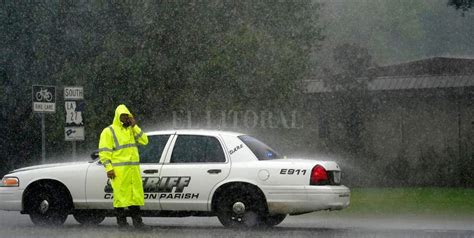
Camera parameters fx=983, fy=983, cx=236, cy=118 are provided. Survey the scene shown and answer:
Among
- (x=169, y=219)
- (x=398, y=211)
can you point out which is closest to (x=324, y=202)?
(x=169, y=219)

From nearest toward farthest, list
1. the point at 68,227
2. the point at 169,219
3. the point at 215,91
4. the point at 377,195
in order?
1. the point at 68,227
2. the point at 169,219
3. the point at 377,195
4. the point at 215,91


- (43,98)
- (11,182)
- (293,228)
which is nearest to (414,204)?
(293,228)

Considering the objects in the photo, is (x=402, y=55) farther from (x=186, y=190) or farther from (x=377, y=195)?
(x=186, y=190)

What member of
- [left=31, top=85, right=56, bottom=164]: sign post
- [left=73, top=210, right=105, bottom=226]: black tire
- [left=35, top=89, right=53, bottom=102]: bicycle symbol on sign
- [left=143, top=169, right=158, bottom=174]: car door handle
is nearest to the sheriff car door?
[left=143, top=169, right=158, bottom=174]: car door handle

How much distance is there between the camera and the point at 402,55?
8006 cm

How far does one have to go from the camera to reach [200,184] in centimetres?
1366

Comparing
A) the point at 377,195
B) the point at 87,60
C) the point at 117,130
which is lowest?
the point at 377,195

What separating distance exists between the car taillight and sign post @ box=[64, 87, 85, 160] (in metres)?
8.56

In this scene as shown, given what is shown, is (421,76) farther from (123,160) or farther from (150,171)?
(123,160)

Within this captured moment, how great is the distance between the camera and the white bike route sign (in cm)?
2117

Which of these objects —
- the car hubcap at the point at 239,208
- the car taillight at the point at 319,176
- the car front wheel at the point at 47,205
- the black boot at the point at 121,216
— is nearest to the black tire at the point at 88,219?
the car front wheel at the point at 47,205

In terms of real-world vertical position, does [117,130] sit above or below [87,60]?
below

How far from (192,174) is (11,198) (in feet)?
9.22

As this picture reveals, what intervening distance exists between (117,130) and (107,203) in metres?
1.21
